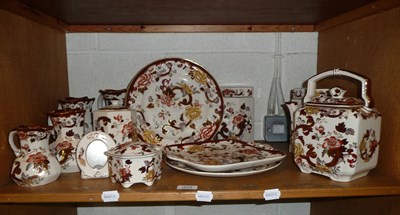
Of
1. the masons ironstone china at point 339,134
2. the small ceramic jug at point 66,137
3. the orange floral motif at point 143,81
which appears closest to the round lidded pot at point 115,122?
the small ceramic jug at point 66,137

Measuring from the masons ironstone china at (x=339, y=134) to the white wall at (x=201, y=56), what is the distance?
0.37 metres

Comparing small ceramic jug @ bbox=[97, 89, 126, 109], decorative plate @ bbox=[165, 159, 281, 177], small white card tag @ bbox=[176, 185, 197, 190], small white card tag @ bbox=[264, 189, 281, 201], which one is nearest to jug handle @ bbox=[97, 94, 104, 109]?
small ceramic jug @ bbox=[97, 89, 126, 109]

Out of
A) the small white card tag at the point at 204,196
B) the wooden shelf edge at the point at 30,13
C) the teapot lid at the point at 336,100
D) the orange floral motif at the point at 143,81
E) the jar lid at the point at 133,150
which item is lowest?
the small white card tag at the point at 204,196

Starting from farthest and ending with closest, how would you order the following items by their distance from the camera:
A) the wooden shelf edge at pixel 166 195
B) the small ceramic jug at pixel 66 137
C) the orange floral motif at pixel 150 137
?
the orange floral motif at pixel 150 137 < the small ceramic jug at pixel 66 137 < the wooden shelf edge at pixel 166 195

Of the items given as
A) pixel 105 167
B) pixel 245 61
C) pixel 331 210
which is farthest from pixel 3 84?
pixel 331 210

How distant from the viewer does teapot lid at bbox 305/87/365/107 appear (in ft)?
2.14

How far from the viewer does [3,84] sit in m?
0.67

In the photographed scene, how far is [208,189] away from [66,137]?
0.35 m

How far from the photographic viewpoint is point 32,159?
2.19 feet

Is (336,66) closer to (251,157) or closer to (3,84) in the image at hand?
(251,157)

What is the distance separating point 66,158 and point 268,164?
45 centimetres

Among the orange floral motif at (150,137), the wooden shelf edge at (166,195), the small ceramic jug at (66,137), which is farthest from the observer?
the orange floral motif at (150,137)

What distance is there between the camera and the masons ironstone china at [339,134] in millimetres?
637

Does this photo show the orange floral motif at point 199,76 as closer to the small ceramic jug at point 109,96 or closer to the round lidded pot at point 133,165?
the small ceramic jug at point 109,96
